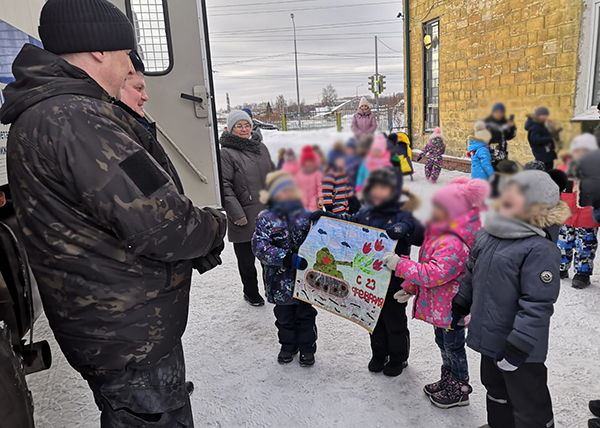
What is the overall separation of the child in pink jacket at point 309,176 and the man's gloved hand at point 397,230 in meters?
0.28

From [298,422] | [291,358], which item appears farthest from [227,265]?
[298,422]

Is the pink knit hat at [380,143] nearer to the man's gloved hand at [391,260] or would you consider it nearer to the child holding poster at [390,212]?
the child holding poster at [390,212]

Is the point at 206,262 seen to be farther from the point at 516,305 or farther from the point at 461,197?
the point at 516,305

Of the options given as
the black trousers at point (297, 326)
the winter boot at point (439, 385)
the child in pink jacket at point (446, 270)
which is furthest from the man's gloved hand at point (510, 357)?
the black trousers at point (297, 326)

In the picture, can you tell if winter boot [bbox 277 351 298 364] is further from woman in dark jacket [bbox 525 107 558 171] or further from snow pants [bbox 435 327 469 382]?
woman in dark jacket [bbox 525 107 558 171]

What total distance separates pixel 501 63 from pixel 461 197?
0.41 m

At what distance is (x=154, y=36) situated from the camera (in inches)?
128

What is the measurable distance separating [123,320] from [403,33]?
1.25 m

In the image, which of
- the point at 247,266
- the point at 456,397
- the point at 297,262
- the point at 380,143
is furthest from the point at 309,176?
the point at 247,266

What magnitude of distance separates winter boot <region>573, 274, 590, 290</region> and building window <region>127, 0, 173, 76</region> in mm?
3685

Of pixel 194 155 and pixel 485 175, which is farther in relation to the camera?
pixel 194 155

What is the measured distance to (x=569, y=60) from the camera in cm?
95

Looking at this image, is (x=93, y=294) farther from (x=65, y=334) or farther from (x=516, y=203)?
(x=516, y=203)

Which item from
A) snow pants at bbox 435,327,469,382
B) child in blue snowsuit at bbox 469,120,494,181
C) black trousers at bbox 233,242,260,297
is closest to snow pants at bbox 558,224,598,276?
snow pants at bbox 435,327,469,382
